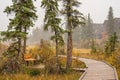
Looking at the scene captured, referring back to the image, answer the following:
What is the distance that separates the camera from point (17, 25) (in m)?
28.1

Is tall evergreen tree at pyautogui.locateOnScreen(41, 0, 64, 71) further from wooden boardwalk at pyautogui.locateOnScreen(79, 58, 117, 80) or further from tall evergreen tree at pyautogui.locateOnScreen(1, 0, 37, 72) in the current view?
wooden boardwalk at pyautogui.locateOnScreen(79, 58, 117, 80)

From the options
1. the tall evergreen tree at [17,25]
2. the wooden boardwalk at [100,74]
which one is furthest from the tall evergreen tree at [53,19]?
the wooden boardwalk at [100,74]

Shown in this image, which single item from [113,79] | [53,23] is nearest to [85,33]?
[53,23]

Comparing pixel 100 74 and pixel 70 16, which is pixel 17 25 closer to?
pixel 70 16

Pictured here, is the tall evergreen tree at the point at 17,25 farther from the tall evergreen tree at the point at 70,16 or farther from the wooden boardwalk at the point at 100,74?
the wooden boardwalk at the point at 100,74

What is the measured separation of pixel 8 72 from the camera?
26.7m

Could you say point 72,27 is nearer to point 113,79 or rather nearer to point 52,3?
Answer: point 52,3

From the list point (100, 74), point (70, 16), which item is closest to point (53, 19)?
point (70, 16)

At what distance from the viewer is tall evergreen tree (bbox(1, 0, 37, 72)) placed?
90.3 feet

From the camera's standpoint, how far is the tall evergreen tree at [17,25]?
27.5 m

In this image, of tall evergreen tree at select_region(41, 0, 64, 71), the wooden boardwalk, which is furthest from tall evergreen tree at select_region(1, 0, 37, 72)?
the wooden boardwalk

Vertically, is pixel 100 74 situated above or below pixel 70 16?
below

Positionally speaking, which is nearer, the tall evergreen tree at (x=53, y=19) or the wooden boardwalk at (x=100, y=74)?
the wooden boardwalk at (x=100, y=74)

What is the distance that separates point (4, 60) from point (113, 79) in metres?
13.9
